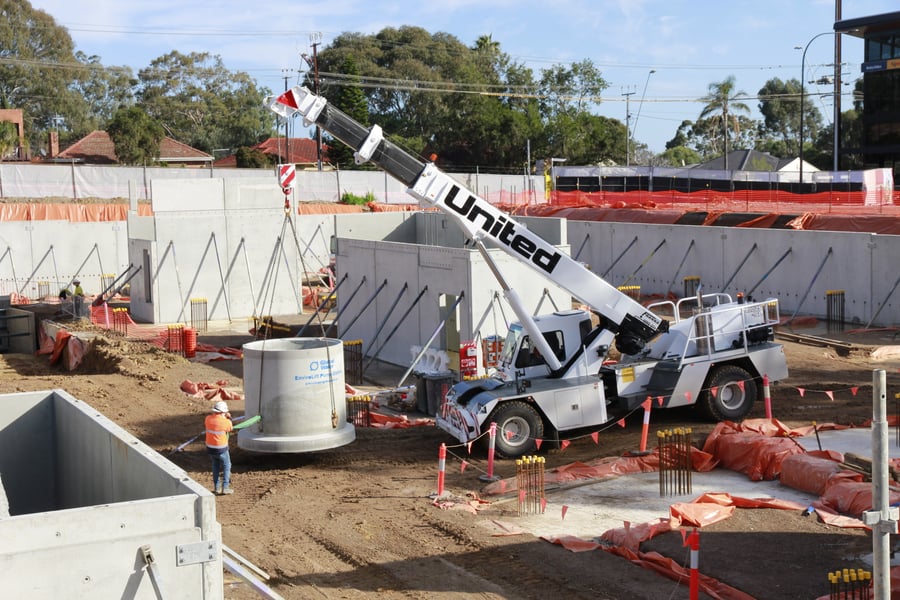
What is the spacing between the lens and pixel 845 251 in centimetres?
3059

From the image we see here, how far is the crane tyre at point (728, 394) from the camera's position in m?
18.1

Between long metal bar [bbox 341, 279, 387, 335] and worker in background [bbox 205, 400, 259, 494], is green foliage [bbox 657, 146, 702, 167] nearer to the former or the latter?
long metal bar [bbox 341, 279, 387, 335]

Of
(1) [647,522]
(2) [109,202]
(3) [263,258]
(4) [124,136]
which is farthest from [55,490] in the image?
(4) [124,136]

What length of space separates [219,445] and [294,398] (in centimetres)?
160

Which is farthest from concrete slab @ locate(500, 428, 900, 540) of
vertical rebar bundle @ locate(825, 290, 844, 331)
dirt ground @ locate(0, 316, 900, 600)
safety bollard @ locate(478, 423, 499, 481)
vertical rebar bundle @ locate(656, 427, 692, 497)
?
vertical rebar bundle @ locate(825, 290, 844, 331)

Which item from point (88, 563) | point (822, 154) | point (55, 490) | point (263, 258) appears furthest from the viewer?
point (822, 154)

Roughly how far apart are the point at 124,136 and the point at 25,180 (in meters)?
17.9

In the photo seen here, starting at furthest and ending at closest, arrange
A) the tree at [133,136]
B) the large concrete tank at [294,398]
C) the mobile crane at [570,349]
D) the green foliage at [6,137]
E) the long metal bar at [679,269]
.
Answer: the tree at [133,136], the green foliage at [6,137], the long metal bar at [679,269], the mobile crane at [570,349], the large concrete tank at [294,398]

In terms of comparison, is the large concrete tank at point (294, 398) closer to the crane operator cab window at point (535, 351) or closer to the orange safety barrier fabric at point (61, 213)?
the crane operator cab window at point (535, 351)

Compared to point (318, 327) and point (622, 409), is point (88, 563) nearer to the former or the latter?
point (622, 409)

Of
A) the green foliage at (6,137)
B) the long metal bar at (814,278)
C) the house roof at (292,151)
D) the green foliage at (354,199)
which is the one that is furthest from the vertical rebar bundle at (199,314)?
the house roof at (292,151)

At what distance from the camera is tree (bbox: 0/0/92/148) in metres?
85.8

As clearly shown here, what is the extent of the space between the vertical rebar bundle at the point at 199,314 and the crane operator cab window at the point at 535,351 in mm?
18449

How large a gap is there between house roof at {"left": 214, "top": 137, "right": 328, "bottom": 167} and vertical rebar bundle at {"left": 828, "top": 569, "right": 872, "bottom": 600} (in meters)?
72.1
